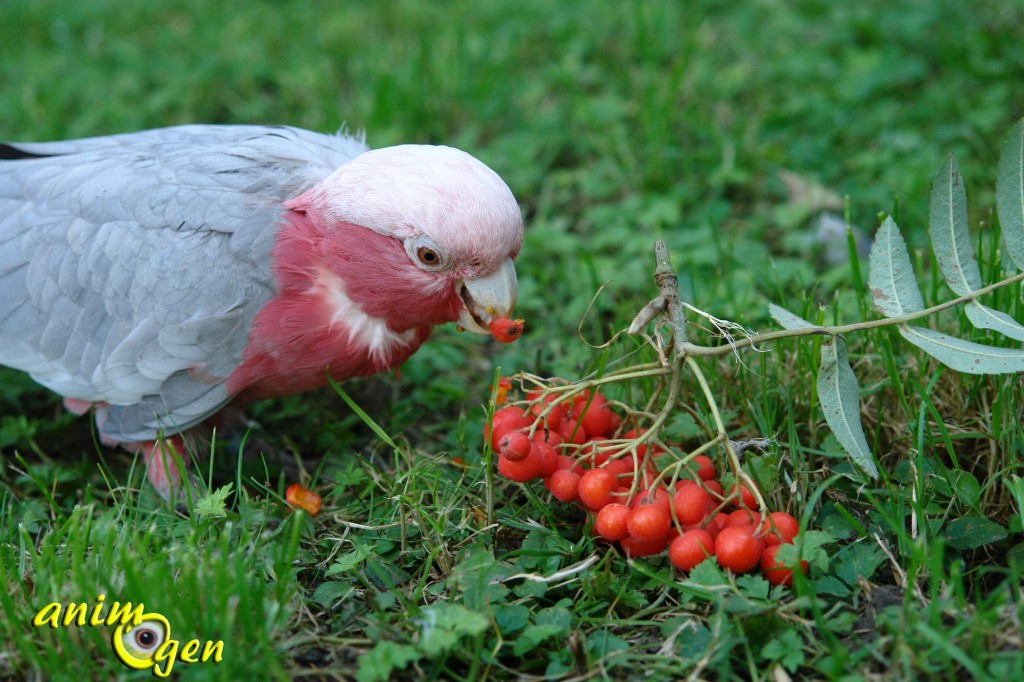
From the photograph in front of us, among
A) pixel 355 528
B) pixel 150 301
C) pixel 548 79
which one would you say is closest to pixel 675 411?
pixel 355 528

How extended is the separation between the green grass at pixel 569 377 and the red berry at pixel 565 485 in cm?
11

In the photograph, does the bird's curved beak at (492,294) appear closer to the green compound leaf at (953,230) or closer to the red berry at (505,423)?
the red berry at (505,423)

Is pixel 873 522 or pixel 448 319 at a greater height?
pixel 448 319

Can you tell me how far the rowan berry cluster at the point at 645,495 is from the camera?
1994mm

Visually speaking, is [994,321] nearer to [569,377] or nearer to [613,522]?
[613,522]

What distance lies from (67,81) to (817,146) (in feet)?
11.8

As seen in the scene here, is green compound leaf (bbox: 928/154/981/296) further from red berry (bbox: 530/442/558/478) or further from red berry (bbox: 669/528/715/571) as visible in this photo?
red berry (bbox: 530/442/558/478)

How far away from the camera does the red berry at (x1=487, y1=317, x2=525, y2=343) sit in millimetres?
2416

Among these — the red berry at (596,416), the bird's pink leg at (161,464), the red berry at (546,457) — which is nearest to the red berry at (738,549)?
the red berry at (546,457)

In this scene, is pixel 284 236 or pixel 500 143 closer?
pixel 284 236

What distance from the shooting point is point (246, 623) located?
1.84 metres

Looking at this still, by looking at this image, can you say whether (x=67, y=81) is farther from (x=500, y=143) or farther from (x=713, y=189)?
(x=713, y=189)

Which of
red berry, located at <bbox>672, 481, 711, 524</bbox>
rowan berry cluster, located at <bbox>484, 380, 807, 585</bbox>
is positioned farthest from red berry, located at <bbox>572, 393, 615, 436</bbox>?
red berry, located at <bbox>672, 481, 711, 524</bbox>

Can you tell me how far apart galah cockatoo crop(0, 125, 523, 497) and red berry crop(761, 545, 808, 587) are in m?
0.90
